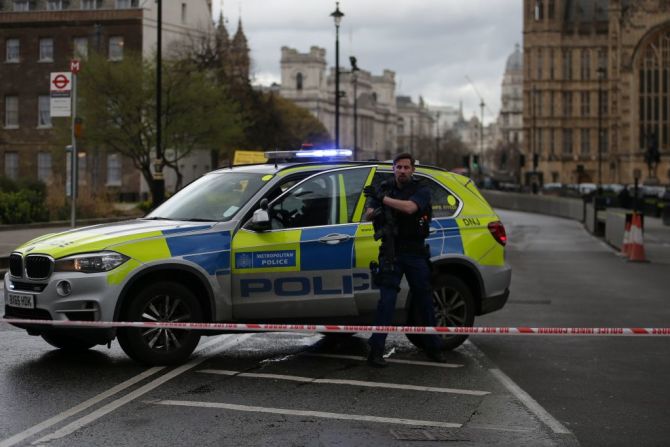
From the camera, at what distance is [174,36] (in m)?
67.1

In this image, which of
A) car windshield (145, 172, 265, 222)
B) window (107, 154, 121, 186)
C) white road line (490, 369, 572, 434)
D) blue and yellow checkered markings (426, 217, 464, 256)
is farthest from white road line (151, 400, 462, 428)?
window (107, 154, 121, 186)

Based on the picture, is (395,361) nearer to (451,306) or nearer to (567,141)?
(451,306)

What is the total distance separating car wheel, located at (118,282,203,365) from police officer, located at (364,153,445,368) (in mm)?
1578

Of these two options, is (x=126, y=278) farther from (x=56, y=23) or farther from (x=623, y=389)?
(x=56, y=23)

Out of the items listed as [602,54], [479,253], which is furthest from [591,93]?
[479,253]

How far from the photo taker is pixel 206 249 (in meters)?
9.15

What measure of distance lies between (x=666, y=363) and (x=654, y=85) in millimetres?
108956

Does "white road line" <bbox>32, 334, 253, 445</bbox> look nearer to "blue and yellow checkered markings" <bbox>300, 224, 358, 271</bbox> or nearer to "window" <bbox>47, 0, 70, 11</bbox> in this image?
"blue and yellow checkered markings" <bbox>300, 224, 358, 271</bbox>

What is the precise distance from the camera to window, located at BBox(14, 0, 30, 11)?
66.2m

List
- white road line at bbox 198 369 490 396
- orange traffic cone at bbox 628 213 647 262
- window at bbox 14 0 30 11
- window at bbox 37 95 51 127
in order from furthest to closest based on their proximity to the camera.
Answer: window at bbox 14 0 30 11, window at bbox 37 95 51 127, orange traffic cone at bbox 628 213 647 262, white road line at bbox 198 369 490 396

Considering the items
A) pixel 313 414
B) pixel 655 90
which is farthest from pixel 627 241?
pixel 655 90

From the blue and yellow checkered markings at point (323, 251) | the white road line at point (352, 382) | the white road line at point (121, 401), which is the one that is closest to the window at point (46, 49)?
the white road line at point (121, 401)

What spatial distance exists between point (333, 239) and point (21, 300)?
271cm

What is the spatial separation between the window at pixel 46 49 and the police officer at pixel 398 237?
56.9 metres
